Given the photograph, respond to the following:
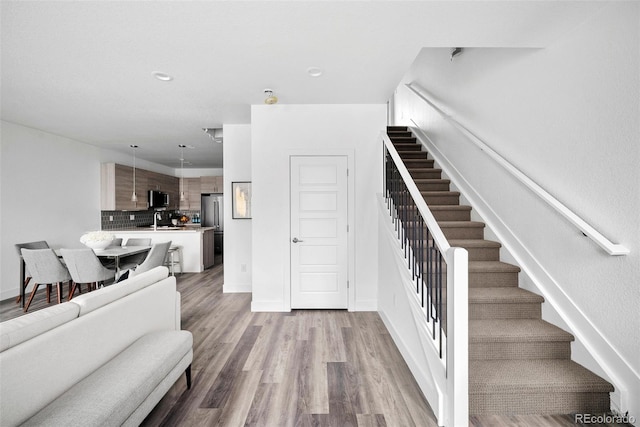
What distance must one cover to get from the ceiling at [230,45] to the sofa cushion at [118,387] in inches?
89.8

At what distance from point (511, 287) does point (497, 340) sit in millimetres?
742

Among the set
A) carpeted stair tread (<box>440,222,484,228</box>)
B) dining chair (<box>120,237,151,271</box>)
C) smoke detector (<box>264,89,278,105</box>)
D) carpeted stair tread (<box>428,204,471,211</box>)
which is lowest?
dining chair (<box>120,237,151,271</box>)

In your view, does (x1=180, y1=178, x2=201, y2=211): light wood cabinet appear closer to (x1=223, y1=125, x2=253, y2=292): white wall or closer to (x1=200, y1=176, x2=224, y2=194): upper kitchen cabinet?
(x1=200, y1=176, x2=224, y2=194): upper kitchen cabinet

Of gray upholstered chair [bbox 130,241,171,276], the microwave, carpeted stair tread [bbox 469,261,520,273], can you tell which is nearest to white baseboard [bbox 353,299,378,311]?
carpeted stair tread [bbox 469,261,520,273]

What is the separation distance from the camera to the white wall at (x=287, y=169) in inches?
156

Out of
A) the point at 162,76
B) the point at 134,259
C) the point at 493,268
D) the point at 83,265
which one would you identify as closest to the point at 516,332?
the point at 493,268

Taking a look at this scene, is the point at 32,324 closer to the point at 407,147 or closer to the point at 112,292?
the point at 112,292

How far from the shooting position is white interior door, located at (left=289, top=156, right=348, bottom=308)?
3.99 metres

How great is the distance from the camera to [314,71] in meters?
3.01

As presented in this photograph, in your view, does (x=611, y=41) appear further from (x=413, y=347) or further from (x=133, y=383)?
(x=133, y=383)

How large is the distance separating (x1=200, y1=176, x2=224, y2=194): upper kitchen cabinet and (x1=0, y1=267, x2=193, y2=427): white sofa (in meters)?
6.76

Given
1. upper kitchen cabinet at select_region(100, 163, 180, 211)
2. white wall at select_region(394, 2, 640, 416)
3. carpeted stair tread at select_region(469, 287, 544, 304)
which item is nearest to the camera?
white wall at select_region(394, 2, 640, 416)

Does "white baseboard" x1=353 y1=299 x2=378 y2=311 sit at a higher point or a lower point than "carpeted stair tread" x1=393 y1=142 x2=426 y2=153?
lower

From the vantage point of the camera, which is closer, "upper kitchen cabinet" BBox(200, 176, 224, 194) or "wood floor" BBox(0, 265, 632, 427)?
"wood floor" BBox(0, 265, 632, 427)
